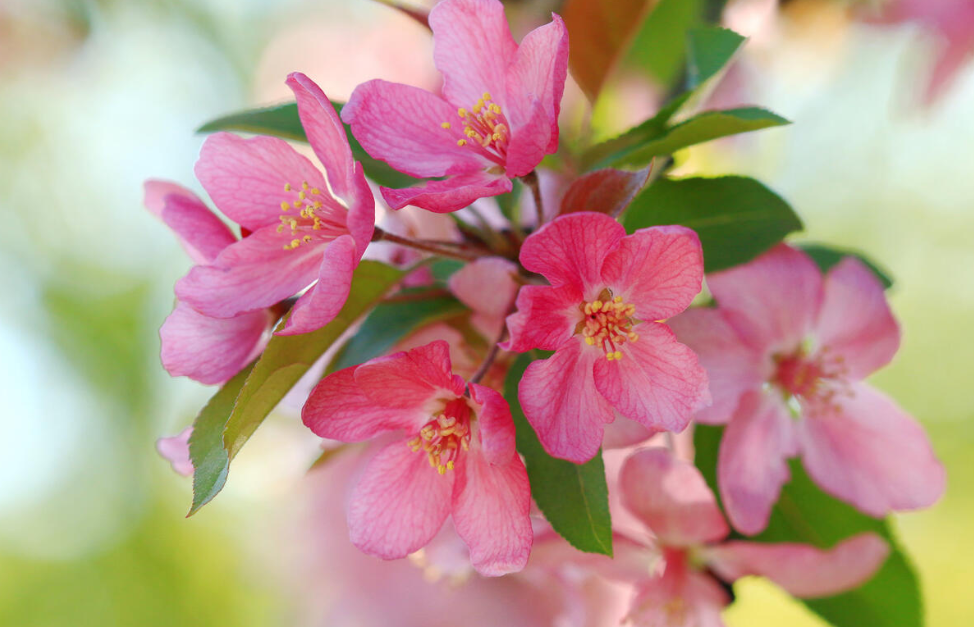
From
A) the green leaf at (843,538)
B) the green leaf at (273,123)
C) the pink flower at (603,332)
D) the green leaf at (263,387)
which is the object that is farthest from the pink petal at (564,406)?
the green leaf at (843,538)

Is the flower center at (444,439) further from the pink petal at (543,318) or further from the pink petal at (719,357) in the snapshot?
the pink petal at (719,357)

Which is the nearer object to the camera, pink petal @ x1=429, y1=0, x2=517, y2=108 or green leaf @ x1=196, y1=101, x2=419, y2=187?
pink petal @ x1=429, y1=0, x2=517, y2=108

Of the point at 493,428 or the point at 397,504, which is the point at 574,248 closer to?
the point at 493,428

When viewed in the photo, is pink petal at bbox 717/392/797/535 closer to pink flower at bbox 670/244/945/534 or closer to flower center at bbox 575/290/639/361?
pink flower at bbox 670/244/945/534

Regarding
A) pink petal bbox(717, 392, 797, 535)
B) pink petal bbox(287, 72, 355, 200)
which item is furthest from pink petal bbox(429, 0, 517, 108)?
pink petal bbox(717, 392, 797, 535)

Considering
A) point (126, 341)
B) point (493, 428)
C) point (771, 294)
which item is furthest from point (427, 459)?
point (126, 341)

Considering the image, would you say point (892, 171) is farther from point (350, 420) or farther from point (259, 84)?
point (350, 420)
